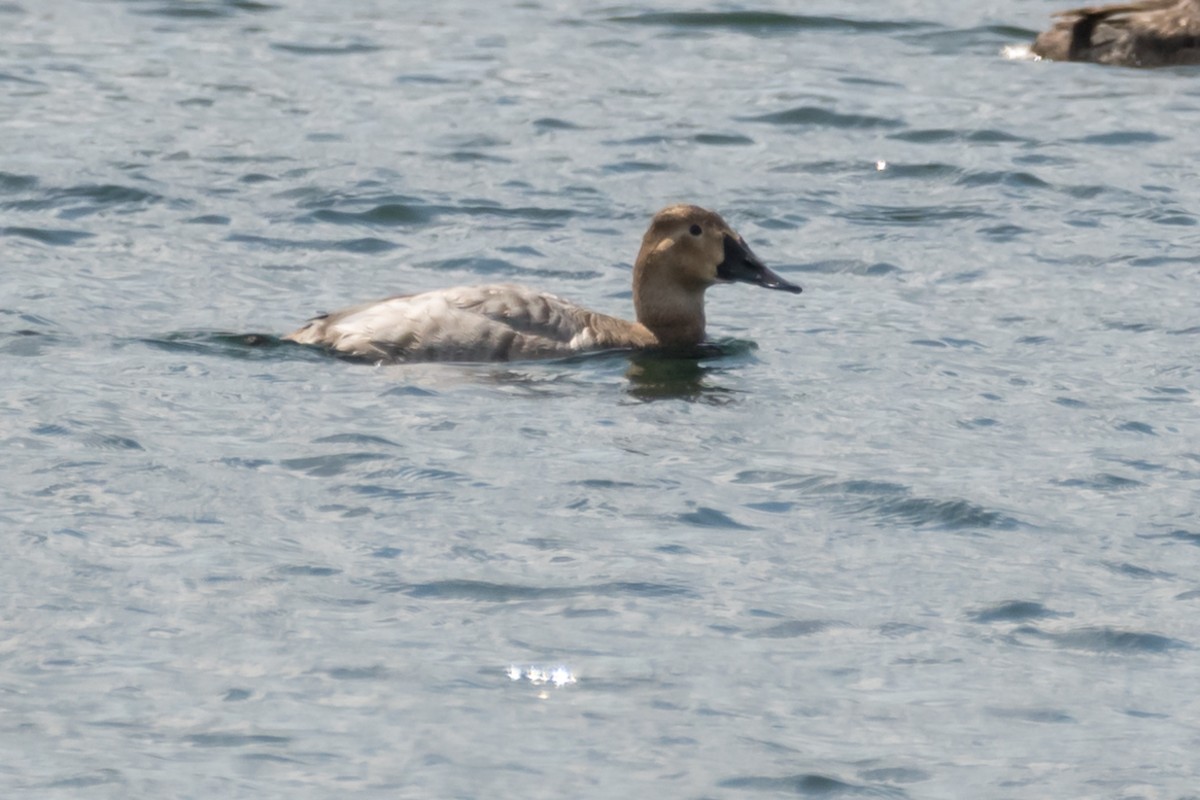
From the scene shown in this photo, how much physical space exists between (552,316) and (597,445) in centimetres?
175

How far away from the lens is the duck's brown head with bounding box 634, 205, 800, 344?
1285 cm

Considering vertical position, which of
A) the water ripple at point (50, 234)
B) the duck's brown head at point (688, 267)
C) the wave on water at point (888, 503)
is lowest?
the wave on water at point (888, 503)

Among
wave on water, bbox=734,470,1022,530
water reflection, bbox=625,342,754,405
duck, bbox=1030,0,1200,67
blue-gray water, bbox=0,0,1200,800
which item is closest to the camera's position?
blue-gray water, bbox=0,0,1200,800

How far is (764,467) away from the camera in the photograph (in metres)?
10.3

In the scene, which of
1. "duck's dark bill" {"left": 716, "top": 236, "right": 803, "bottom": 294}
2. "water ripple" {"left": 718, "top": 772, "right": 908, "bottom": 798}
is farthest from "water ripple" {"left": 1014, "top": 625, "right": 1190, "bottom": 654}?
"duck's dark bill" {"left": 716, "top": 236, "right": 803, "bottom": 294}

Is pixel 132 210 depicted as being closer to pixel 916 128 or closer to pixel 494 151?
pixel 494 151

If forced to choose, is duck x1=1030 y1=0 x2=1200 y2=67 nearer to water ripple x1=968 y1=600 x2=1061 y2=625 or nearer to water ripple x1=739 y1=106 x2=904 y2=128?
water ripple x1=739 y1=106 x2=904 y2=128

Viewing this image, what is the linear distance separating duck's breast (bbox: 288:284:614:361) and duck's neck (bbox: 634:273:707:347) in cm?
63

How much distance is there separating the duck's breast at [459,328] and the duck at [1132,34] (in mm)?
9267

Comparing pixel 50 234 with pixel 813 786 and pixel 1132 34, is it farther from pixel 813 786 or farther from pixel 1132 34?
pixel 1132 34

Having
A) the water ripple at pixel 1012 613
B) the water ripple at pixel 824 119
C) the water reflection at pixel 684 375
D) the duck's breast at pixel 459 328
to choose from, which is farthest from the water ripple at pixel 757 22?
the water ripple at pixel 1012 613

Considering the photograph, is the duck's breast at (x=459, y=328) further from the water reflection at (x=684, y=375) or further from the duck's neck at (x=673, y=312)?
the duck's neck at (x=673, y=312)

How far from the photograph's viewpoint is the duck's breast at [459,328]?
38.9 ft

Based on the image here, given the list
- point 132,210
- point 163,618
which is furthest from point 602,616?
point 132,210
